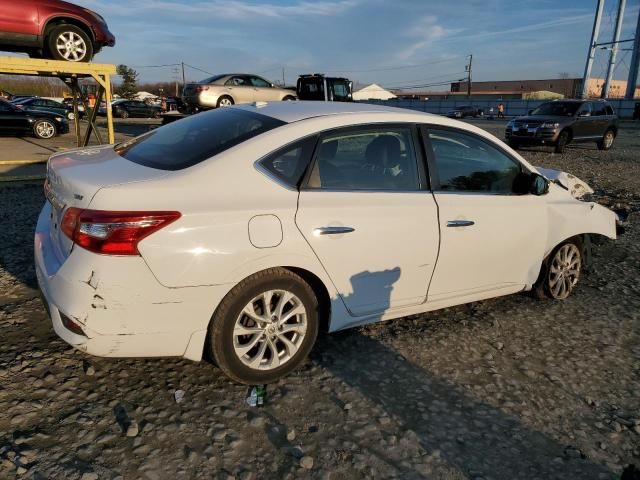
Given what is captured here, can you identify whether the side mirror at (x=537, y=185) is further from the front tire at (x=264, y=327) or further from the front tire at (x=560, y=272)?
the front tire at (x=264, y=327)

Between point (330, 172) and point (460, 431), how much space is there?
162 centimetres

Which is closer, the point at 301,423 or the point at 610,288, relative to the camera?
the point at 301,423

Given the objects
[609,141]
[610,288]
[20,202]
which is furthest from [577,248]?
[609,141]

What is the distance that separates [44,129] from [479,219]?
16398 mm

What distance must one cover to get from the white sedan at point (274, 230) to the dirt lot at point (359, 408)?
1.02 feet

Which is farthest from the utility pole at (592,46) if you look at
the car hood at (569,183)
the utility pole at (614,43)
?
the car hood at (569,183)

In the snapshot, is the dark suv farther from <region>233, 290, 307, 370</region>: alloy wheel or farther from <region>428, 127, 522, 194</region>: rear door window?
<region>233, 290, 307, 370</region>: alloy wheel

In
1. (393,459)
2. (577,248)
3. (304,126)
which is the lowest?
(393,459)

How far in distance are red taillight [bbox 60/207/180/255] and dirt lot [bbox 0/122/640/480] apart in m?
0.91

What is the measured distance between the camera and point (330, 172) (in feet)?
9.89

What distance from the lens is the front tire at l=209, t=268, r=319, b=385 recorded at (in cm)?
270

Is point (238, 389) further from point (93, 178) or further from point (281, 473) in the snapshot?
point (93, 178)

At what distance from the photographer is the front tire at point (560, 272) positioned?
423cm

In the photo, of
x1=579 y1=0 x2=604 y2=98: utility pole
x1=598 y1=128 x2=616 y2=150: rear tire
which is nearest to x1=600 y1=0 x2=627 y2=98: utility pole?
x1=579 y1=0 x2=604 y2=98: utility pole
